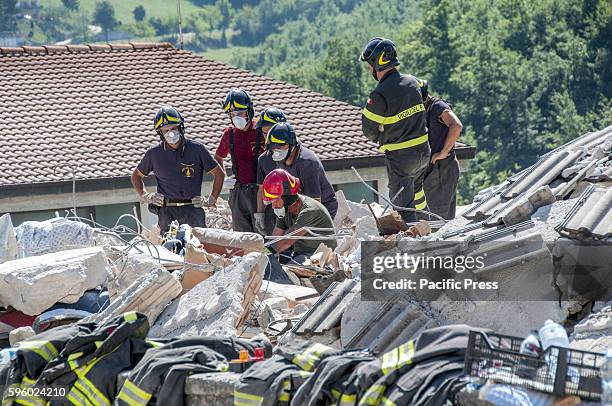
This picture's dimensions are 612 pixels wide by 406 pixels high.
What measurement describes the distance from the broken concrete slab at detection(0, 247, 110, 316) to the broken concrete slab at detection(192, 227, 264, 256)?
3.54 ft

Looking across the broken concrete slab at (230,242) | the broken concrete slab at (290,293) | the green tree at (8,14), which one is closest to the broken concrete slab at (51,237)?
the broken concrete slab at (230,242)

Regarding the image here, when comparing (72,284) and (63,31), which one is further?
(63,31)

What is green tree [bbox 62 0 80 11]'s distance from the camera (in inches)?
6626

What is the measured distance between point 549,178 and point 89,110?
16.2 meters

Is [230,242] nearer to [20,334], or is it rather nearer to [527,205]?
[20,334]

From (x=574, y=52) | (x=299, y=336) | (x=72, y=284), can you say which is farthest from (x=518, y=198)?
(x=574, y=52)

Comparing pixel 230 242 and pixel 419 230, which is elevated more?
pixel 419 230

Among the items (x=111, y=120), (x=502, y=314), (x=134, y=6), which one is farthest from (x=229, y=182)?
(x=134, y=6)

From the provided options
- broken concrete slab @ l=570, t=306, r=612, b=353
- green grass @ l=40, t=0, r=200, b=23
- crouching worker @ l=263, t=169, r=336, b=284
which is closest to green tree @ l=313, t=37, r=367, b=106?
crouching worker @ l=263, t=169, r=336, b=284

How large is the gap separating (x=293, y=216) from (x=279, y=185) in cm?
27

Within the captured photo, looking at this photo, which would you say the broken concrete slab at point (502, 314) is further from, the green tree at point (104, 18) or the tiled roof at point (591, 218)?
the green tree at point (104, 18)

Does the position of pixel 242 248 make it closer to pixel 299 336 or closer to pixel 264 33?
pixel 299 336

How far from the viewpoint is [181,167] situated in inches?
503

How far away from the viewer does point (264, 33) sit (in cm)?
16650
